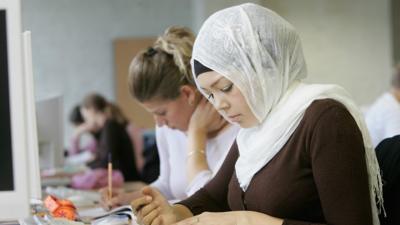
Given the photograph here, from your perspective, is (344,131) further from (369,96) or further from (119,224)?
(369,96)

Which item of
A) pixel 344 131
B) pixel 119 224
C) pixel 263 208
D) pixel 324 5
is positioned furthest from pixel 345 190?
pixel 324 5

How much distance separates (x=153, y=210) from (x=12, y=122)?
637 millimetres

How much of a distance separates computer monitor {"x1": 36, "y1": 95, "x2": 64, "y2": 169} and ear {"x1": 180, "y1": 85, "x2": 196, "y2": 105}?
158 cm

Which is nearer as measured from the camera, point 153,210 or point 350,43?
point 153,210

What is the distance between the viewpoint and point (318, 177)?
130 centimetres

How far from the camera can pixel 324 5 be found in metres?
6.09

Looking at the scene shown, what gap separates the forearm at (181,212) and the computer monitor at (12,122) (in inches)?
24.7

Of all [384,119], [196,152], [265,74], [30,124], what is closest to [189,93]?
[196,152]

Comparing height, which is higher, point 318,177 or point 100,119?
point 318,177

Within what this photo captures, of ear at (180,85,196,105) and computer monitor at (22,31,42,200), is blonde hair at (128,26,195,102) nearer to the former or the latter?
ear at (180,85,196,105)

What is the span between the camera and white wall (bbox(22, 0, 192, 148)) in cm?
765

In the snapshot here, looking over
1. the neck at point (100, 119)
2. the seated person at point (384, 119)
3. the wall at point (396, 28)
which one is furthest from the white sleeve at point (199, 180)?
the wall at point (396, 28)

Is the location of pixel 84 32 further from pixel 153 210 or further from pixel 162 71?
pixel 153 210

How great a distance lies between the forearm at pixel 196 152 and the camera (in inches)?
82.1
